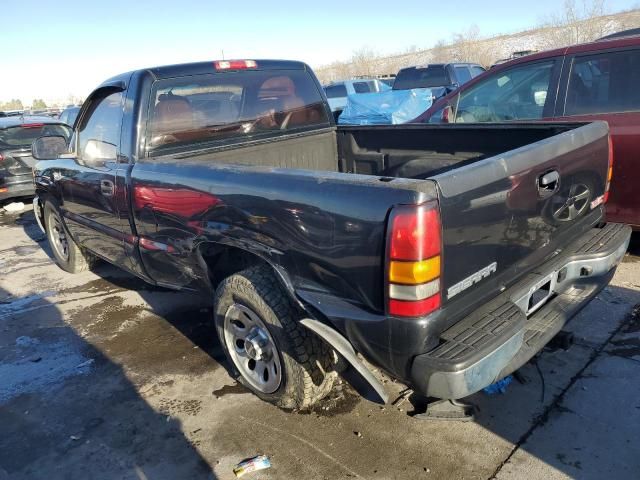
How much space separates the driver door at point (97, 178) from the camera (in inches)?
142

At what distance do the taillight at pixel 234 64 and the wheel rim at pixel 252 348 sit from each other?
1861mm

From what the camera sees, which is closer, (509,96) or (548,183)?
(548,183)

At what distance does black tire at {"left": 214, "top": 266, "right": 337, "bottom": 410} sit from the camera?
102 inches

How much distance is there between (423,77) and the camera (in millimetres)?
13656

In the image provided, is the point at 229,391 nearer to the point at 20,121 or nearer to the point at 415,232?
the point at 415,232

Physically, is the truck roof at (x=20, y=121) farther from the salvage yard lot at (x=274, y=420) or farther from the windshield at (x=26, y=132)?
the salvage yard lot at (x=274, y=420)

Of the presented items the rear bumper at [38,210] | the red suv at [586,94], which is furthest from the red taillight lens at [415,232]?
the rear bumper at [38,210]

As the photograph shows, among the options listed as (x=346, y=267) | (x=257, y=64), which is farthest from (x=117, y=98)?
(x=346, y=267)

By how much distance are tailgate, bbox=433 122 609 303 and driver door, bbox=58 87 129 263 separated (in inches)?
95.9

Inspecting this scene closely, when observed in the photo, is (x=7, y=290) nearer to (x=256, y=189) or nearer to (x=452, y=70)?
(x=256, y=189)

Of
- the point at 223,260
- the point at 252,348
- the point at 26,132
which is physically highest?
the point at 26,132

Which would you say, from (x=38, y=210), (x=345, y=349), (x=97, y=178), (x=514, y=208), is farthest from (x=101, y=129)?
(x=514, y=208)

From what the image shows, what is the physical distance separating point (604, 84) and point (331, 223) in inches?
136

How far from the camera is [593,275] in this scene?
2785 millimetres
